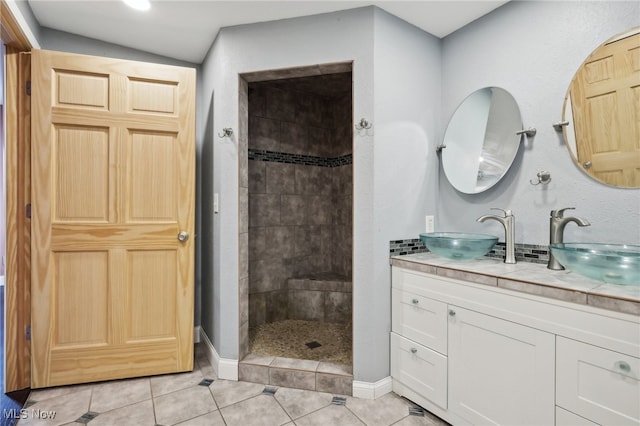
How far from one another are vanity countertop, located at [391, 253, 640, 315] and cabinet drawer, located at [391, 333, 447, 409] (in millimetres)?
458

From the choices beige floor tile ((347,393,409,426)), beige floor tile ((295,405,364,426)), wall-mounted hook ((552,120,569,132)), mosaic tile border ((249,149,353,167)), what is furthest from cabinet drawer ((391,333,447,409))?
Answer: mosaic tile border ((249,149,353,167))

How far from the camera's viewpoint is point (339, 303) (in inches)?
120

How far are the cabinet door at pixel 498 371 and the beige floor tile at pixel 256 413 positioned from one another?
0.93 metres

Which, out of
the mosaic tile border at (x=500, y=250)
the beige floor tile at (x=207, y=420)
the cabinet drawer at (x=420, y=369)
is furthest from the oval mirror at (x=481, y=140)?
the beige floor tile at (x=207, y=420)

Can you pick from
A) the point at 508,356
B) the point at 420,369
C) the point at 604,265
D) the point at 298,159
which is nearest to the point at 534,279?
the point at 604,265

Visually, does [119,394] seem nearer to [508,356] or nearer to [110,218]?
[110,218]

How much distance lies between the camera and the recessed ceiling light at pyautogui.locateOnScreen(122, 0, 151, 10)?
1.88 m

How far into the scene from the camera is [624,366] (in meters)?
1.06

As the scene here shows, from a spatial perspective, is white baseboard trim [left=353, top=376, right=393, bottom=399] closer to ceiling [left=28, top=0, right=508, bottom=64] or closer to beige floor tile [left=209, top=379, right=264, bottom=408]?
beige floor tile [left=209, top=379, right=264, bottom=408]

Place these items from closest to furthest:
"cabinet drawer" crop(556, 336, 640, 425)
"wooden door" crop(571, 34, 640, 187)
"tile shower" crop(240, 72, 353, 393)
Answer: "cabinet drawer" crop(556, 336, 640, 425), "wooden door" crop(571, 34, 640, 187), "tile shower" crop(240, 72, 353, 393)

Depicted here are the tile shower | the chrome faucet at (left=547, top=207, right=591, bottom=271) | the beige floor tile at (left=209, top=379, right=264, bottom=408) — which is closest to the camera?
the chrome faucet at (left=547, top=207, right=591, bottom=271)

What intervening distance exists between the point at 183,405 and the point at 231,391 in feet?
0.91

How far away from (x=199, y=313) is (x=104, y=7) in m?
2.36

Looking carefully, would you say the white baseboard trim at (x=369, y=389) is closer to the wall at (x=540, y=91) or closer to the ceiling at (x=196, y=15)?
the wall at (x=540, y=91)
